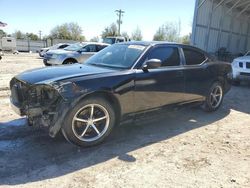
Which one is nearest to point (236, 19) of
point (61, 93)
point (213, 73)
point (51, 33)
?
point (213, 73)

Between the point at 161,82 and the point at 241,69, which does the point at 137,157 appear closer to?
the point at 161,82

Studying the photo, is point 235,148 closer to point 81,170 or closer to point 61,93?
point 81,170

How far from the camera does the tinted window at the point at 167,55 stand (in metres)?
4.95

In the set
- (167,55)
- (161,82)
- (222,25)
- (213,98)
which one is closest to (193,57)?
(167,55)

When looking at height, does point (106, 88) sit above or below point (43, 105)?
above

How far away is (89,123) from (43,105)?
0.73m

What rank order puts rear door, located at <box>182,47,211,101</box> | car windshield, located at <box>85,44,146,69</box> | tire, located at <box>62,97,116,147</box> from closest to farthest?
tire, located at <box>62,97,116,147</box>
car windshield, located at <box>85,44,146,69</box>
rear door, located at <box>182,47,211,101</box>

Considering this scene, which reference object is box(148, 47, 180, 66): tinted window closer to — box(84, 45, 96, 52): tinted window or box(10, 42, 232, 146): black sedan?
box(10, 42, 232, 146): black sedan

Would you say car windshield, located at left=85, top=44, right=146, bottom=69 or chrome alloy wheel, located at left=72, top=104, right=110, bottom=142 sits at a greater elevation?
car windshield, located at left=85, top=44, right=146, bottom=69

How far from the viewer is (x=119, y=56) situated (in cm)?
501

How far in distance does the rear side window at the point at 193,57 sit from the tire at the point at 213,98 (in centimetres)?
71

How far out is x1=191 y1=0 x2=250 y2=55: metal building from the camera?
62.4ft

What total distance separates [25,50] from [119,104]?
36347 mm

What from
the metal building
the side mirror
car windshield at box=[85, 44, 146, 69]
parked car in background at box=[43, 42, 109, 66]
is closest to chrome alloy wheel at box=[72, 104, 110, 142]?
car windshield at box=[85, 44, 146, 69]
